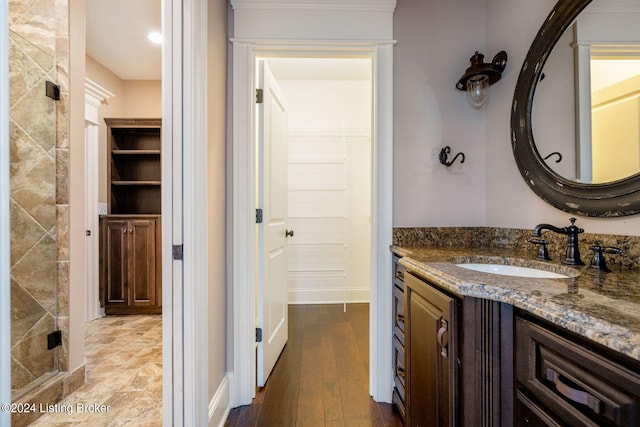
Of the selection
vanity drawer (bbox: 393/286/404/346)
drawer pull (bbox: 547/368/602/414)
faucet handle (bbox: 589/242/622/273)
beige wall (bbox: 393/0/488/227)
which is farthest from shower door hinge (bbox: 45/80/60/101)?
faucet handle (bbox: 589/242/622/273)

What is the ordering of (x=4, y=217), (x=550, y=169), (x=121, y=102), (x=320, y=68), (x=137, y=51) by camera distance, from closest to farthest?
1. (x=4, y=217)
2. (x=550, y=169)
3. (x=137, y=51)
4. (x=320, y=68)
5. (x=121, y=102)

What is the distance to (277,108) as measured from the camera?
7.10 feet

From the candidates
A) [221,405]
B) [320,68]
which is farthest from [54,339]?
[320,68]

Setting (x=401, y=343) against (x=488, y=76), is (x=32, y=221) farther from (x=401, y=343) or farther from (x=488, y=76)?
(x=488, y=76)

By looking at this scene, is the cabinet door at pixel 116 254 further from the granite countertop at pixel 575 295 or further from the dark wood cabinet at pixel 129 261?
the granite countertop at pixel 575 295

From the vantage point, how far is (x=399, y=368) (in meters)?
1.59

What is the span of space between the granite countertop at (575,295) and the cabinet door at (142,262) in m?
2.87

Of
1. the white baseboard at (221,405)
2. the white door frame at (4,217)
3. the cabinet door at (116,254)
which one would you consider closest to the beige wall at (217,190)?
the white baseboard at (221,405)

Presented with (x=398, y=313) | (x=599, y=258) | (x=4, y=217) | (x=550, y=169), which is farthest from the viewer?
(x=398, y=313)

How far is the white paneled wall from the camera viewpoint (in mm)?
3396

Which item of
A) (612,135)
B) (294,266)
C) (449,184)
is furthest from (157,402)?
(612,135)

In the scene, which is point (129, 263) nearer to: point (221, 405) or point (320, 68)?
point (221, 405)

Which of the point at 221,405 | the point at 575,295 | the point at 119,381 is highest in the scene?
the point at 575,295

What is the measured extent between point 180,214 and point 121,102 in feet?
10.5
